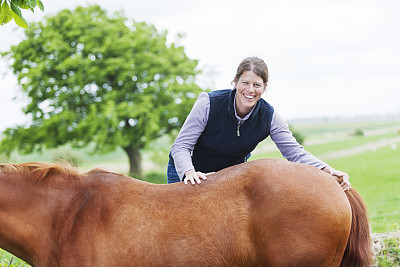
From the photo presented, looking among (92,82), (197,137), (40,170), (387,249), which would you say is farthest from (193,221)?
(92,82)

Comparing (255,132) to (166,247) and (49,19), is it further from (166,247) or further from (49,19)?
(49,19)

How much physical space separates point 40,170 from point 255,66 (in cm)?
163

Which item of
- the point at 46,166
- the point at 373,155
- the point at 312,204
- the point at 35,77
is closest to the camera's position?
the point at 312,204

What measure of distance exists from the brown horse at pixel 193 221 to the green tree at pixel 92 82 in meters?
13.3

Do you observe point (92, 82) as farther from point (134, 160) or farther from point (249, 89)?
point (249, 89)

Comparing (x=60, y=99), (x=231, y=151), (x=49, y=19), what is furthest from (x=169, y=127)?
(x=231, y=151)

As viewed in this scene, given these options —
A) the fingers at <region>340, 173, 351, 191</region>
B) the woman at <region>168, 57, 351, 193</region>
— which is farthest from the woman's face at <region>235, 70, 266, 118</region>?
the fingers at <region>340, 173, 351, 191</region>

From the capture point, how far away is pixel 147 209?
2.37 m

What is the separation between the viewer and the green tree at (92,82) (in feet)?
53.2

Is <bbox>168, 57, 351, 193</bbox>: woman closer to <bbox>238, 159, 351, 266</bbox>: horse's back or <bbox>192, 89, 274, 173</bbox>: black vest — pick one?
<bbox>192, 89, 274, 173</bbox>: black vest

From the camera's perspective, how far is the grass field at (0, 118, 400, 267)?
22.7 ft

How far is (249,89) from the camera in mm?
2775

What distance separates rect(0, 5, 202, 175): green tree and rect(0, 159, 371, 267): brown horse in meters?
13.3

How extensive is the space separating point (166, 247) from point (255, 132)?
1174mm
